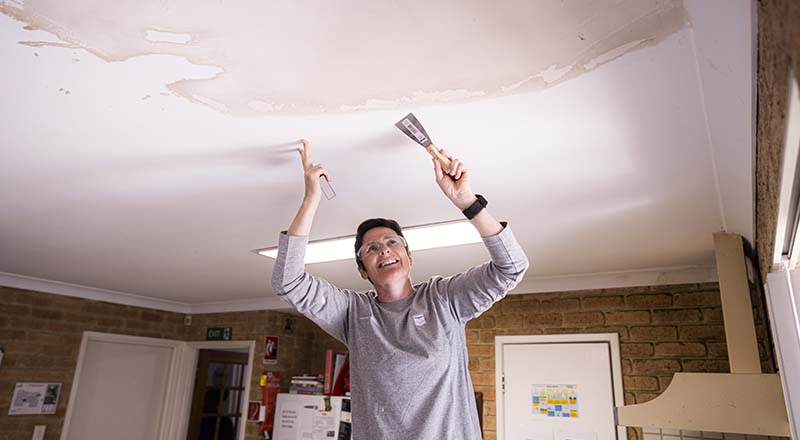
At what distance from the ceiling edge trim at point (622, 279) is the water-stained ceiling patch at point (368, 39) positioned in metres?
2.60

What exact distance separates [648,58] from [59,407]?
516 cm

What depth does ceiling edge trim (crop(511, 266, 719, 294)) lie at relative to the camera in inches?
134

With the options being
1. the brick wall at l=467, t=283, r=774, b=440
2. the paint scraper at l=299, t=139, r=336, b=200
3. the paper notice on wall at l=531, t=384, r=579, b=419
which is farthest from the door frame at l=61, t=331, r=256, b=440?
the paint scraper at l=299, t=139, r=336, b=200

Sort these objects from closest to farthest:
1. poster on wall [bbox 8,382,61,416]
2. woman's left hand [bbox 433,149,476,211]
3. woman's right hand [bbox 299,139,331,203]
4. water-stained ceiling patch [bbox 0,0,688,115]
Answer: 1. water-stained ceiling patch [bbox 0,0,688,115]
2. woman's left hand [bbox 433,149,476,211]
3. woman's right hand [bbox 299,139,331,203]
4. poster on wall [bbox 8,382,61,416]

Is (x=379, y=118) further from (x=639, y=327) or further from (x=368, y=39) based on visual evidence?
Result: (x=639, y=327)

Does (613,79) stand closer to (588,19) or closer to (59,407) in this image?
(588,19)

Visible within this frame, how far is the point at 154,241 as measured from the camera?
310 cm

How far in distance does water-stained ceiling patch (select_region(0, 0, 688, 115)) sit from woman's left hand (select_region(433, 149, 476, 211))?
0.24 meters

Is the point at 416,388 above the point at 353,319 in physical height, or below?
below

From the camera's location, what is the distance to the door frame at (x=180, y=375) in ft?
16.4

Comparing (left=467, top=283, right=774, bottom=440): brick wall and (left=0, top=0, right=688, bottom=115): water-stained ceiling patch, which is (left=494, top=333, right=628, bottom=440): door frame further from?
(left=0, top=0, right=688, bottom=115): water-stained ceiling patch

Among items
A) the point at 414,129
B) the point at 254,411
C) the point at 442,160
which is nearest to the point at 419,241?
the point at 414,129

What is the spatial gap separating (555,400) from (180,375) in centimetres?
387

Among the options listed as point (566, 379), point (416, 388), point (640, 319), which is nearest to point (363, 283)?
point (566, 379)
